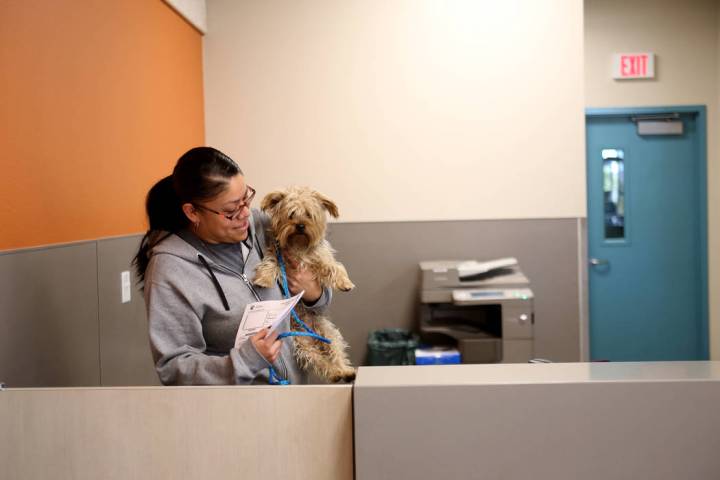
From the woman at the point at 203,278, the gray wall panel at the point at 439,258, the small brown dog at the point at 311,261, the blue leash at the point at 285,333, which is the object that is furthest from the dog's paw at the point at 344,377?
the gray wall panel at the point at 439,258

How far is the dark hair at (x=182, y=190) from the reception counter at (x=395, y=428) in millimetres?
551

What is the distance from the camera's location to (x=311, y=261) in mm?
2209

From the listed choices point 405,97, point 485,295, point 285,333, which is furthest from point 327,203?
point 405,97

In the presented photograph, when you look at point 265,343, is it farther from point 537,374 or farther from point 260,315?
point 537,374

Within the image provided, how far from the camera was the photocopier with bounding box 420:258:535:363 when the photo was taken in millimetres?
4004

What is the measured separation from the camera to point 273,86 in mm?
4582

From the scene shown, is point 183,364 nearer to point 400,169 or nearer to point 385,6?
point 400,169

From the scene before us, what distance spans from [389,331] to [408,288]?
328 mm

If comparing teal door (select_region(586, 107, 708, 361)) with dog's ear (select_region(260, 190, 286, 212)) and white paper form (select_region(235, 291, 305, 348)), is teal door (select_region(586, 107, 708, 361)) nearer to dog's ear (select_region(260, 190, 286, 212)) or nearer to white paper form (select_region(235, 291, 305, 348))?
dog's ear (select_region(260, 190, 286, 212))

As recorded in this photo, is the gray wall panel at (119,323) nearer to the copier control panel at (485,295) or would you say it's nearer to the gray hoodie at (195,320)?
the gray hoodie at (195,320)

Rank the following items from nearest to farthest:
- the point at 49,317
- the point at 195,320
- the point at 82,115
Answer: the point at 195,320
the point at 49,317
the point at 82,115

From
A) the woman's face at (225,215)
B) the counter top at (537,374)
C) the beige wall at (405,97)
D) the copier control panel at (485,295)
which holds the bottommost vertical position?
the copier control panel at (485,295)

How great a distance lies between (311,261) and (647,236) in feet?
13.2

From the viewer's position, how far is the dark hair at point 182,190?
166 centimetres
